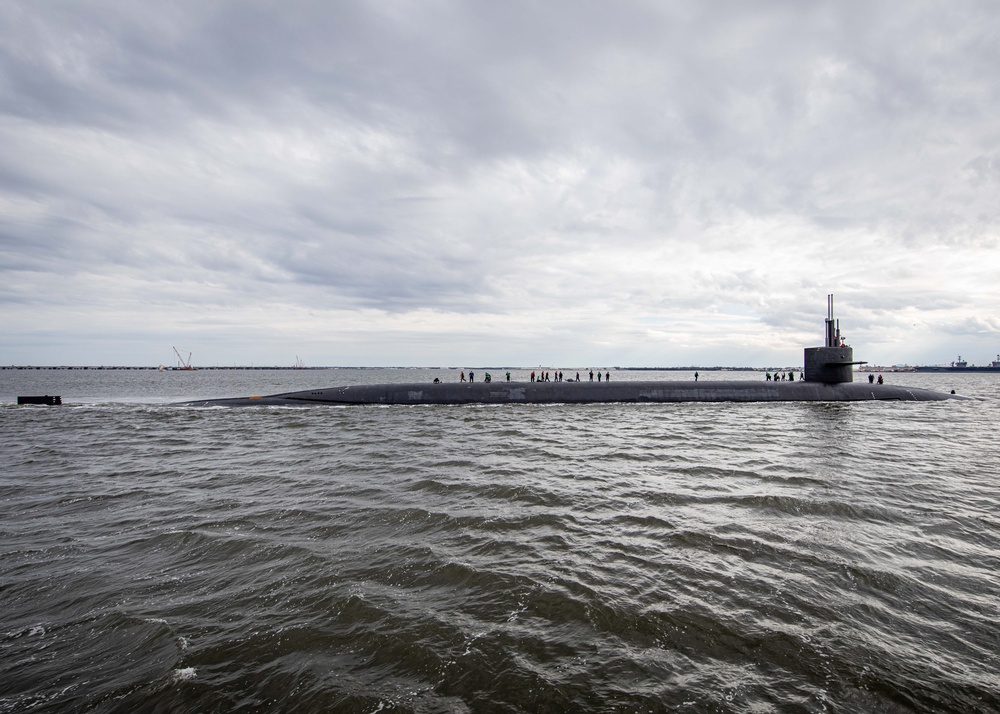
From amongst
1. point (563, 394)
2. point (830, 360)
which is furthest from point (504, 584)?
point (830, 360)

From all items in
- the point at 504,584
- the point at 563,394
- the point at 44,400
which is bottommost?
the point at 504,584

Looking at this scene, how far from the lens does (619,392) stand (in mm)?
32562

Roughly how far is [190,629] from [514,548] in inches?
179

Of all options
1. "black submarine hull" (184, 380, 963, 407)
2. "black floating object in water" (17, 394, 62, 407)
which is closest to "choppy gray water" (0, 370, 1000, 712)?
"black submarine hull" (184, 380, 963, 407)

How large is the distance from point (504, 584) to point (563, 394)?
25.8m

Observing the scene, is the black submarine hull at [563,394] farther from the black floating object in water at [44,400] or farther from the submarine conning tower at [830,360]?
the black floating object in water at [44,400]

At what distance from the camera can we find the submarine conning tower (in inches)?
1241

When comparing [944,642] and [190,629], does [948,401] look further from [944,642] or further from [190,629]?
[190,629]

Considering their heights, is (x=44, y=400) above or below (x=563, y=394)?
→ below

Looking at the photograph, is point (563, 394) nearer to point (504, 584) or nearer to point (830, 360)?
point (830, 360)

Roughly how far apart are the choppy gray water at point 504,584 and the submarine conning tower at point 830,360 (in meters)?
19.2

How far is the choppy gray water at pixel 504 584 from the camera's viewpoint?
14.9 ft

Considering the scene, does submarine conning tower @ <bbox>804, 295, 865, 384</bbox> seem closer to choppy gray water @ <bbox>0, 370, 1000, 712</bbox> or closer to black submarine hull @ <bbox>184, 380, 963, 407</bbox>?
black submarine hull @ <bbox>184, 380, 963, 407</bbox>

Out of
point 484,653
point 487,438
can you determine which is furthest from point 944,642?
point 487,438
